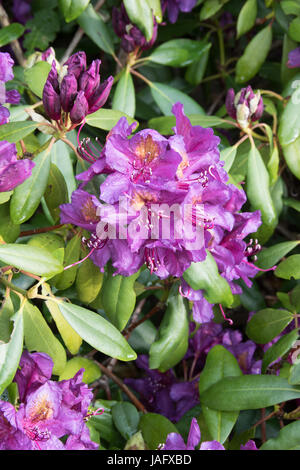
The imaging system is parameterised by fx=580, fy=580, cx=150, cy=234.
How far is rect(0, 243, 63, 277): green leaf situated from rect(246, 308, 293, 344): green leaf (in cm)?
58

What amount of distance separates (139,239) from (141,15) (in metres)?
0.65

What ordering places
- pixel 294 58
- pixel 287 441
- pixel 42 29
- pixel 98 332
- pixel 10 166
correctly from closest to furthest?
1. pixel 10 166
2. pixel 98 332
3. pixel 287 441
4. pixel 294 58
5. pixel 42 29

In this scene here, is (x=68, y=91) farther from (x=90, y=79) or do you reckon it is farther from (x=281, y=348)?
(x=281, y=348)

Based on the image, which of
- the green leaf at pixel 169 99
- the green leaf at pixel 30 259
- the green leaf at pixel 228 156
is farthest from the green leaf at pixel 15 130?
the green leaf at pixel 169 99

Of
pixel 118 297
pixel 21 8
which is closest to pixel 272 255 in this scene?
pixel 118 297

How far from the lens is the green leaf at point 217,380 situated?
51.4 inches

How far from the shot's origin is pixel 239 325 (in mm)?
1926

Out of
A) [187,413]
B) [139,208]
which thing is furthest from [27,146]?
[187,413]

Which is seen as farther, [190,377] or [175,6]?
[175,6]

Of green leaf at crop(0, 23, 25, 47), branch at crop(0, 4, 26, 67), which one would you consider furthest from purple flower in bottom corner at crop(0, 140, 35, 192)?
branch at crop(0, 4, 26, 67)

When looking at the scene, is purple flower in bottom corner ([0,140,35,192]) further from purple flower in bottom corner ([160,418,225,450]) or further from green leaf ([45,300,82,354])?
purple flower in bottom corner ([160,418,225,450])

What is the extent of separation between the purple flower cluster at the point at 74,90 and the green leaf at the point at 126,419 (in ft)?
2.45

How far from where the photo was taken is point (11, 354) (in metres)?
1.05

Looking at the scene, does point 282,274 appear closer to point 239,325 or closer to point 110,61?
point 239,325
